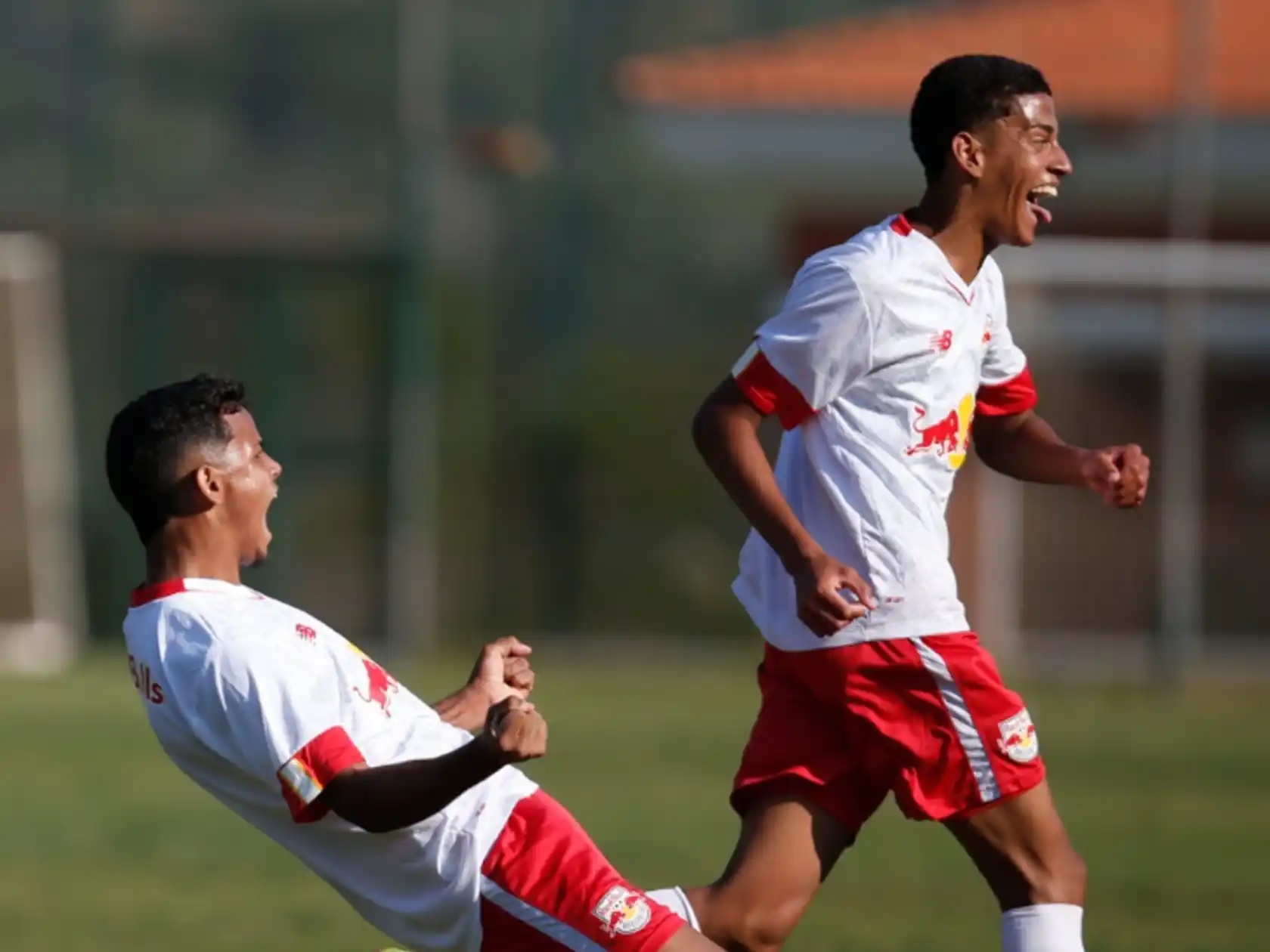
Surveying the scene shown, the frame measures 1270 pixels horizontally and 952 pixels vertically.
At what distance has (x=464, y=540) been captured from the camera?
63.4ft

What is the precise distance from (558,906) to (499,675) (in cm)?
54

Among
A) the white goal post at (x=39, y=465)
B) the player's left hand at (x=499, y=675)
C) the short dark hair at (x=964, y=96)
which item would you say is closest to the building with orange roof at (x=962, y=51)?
the white goal post at (x=39, y=465)

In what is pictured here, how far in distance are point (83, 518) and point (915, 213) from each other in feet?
49.1

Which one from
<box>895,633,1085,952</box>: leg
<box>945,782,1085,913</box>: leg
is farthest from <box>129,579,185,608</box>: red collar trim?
<box>945,782,1085,913</box>: leg

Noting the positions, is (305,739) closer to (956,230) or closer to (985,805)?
(985,805)

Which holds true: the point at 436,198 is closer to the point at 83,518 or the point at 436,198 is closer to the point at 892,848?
the point at 83,518

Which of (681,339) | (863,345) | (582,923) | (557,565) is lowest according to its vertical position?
(557,565)

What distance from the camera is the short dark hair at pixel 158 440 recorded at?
437 centimetres

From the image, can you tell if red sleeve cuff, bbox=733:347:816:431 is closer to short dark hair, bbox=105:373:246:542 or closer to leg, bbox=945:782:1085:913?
leg, bbox=945:782:1085:913

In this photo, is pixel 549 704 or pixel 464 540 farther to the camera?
pixel 464 540

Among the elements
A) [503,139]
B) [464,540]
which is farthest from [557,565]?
[503,139]

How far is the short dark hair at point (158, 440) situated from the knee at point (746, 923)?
1368 mm

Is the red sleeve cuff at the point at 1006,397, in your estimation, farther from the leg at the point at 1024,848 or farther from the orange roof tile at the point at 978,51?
the orange roof tile at the point at 978,51

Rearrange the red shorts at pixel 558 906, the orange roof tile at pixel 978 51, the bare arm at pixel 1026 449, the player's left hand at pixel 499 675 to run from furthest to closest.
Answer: the orange roof tile at pixel 978 51 → the bare arm at pixel 1026 449 → the player's left hand at pixel 499 675 → the red shorts at pixel 558 906
